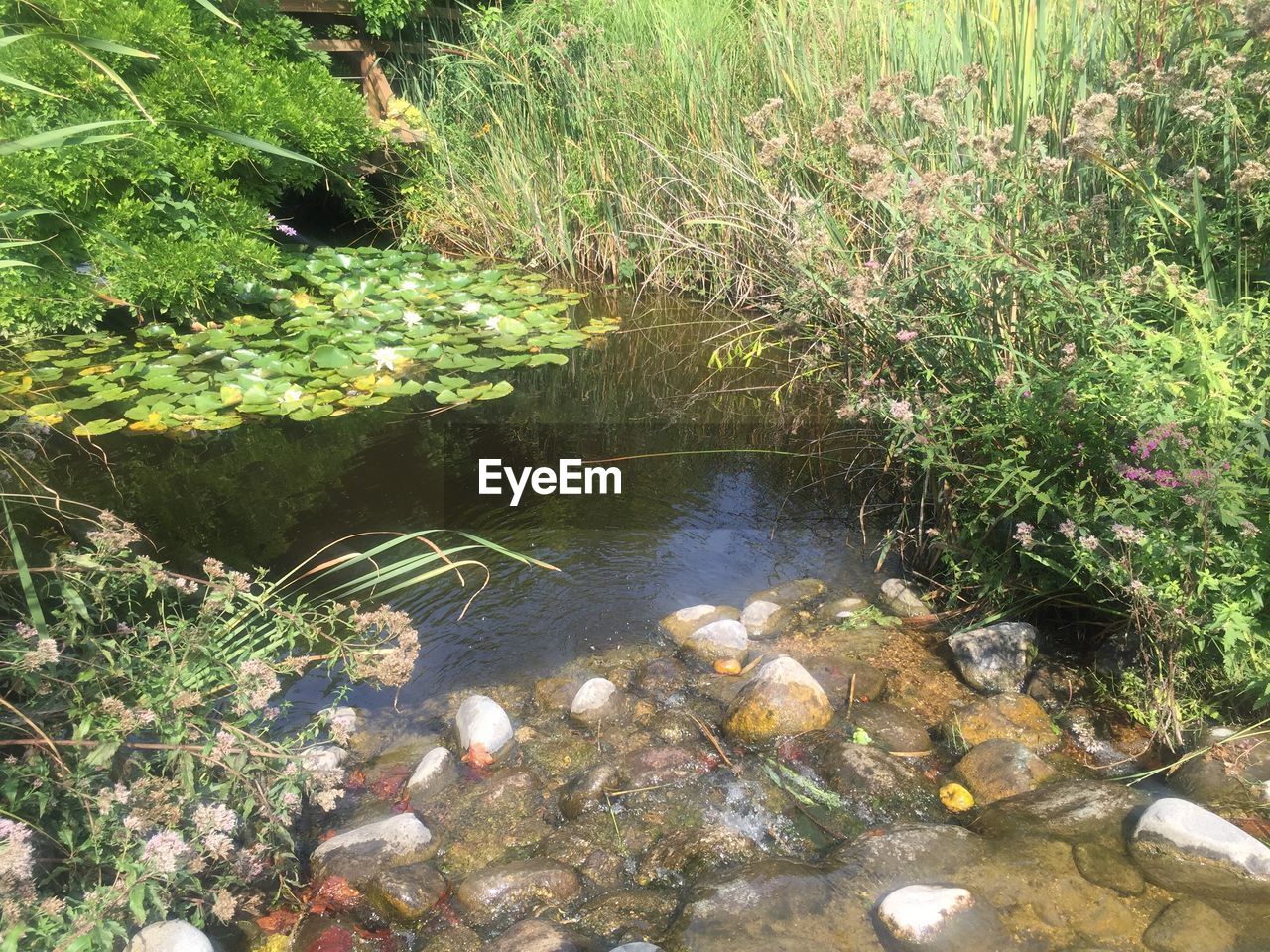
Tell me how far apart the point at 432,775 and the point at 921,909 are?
1.24 m

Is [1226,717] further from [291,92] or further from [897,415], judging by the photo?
[291,92]

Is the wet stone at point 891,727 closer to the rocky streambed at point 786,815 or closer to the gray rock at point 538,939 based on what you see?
the rocky streambed at point 786,815

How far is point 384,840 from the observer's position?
2.22 meters

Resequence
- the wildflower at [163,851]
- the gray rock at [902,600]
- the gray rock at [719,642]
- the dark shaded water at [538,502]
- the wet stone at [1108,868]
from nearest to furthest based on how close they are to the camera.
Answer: the wildflower at [163,851] → the wet stone at [1108,868] → the gray rock at [719,642] → the gray rock at [902,600] → the dark shaded water at [538,502]

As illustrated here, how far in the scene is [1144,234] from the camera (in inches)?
111

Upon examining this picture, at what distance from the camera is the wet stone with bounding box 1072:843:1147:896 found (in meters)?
2.01

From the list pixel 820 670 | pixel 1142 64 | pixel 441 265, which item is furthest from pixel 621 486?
pixel 441 265

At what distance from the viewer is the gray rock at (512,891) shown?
2.09 meters

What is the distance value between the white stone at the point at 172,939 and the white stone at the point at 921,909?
4.43 ft

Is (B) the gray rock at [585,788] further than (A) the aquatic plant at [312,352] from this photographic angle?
No

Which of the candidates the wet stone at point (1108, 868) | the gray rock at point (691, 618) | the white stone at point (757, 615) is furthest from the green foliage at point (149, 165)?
the wet stone at point (1108, 868)

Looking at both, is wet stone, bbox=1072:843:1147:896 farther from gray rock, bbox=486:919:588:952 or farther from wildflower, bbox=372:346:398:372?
wildflower, bbox=372:346:398:372

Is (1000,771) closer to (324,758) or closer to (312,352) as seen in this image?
(324,758)

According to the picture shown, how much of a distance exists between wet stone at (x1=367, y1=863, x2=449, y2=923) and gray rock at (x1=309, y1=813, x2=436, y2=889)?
42 mm
